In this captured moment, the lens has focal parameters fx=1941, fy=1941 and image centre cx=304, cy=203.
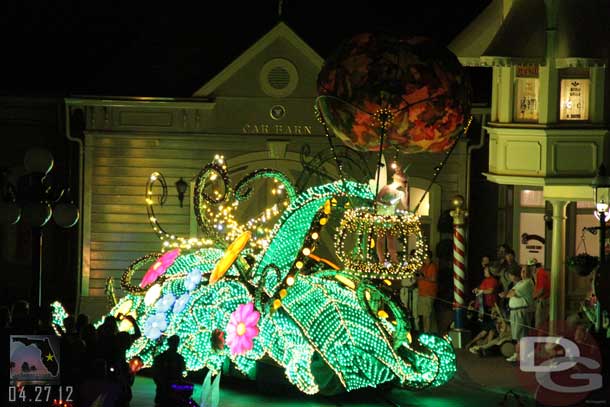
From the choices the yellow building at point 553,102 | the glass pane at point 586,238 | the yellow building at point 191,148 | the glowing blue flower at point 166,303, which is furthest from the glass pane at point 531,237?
the glowing blue flower at point 166,303

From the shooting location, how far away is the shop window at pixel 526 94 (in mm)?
29922

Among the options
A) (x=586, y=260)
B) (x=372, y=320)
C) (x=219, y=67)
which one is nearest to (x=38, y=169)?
(x=372, y=320)

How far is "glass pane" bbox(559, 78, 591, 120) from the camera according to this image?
29594 mm

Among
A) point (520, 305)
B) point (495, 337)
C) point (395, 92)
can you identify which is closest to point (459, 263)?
point (495, 337)

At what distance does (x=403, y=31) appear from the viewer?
23.0 m

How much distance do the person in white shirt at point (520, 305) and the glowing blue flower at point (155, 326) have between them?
211 inches

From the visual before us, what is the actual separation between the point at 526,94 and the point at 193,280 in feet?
Result: 23.8

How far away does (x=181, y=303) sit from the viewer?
2541 centimetres

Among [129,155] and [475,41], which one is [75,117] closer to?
[129,155]

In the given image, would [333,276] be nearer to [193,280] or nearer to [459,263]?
[193,280]

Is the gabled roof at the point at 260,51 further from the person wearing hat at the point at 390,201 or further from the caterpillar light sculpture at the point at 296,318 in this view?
the person wearing hat at the point at 390,201

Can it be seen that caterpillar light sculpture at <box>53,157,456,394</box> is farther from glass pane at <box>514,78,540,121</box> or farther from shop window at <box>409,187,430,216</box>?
shop window at <box>409,187,430,216</box>

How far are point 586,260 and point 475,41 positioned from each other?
21.0ft

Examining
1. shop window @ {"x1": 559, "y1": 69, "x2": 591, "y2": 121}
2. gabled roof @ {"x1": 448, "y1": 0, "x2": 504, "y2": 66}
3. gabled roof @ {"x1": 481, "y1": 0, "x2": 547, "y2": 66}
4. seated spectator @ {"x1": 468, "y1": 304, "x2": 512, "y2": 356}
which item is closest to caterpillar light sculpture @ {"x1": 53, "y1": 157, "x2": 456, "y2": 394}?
seated spectator @ {"x1": 468, "y1": 304, "x2": 512, "y2": 356}
